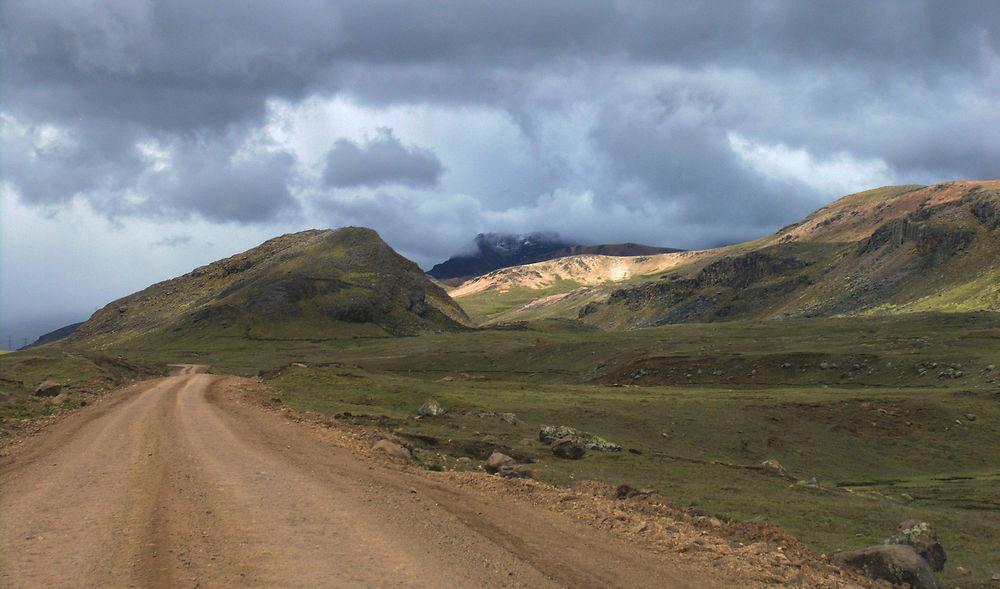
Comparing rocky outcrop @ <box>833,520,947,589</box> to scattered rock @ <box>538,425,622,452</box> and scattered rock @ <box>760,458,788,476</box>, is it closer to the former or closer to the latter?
scattered rock @ <box>760,458,788,476</box>

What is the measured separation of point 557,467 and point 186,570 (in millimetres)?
18376

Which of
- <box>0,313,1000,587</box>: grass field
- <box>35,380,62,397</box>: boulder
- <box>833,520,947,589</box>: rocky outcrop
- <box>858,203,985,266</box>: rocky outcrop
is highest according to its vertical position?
<box>858,203,985,266</box>: rocky outcrop

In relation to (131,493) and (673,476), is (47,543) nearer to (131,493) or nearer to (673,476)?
(131,493)

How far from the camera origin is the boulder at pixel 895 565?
12.4m

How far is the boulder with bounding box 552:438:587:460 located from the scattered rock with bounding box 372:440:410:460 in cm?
845

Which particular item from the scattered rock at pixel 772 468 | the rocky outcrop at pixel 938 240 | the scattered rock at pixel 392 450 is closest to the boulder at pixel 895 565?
the scattered rock at pixel 392 450

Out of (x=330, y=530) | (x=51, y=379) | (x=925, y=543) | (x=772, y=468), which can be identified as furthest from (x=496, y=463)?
(x=51, y=379)

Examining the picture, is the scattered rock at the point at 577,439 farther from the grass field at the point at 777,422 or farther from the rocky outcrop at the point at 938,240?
the rocky outcrop at the point at 938,240

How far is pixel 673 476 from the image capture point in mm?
27781

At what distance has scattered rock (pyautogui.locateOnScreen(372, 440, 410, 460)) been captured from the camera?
78.5 ft

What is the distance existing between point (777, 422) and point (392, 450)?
3422cm

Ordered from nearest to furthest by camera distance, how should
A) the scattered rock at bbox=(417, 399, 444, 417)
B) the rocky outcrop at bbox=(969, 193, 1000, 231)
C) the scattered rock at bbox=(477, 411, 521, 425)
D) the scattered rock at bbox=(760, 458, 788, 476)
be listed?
the scattered rock at bbox=(760, 458, 788, 476), the scattered rock at bbox=(477, 411, 521, 425), the scattered rock at bbox=(417, 399, 444, 417), the rocky outcrop at bbox=(969, 193, 1000, 231)

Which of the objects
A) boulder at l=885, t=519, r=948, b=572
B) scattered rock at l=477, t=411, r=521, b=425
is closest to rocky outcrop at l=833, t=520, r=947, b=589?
boulder at l=885, t=519, r=948, b=572

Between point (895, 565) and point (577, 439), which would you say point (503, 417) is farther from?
point (895, 565)
